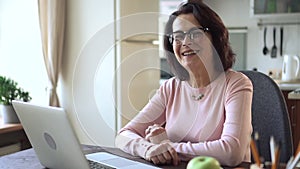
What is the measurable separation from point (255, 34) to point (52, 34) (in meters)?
2.20

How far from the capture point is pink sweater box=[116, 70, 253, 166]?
1.34 meters

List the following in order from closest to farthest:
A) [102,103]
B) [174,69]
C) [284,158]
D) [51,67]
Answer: [284,158], [174,69], [102,103], [51,67]

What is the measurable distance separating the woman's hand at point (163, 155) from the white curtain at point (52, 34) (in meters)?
1.55

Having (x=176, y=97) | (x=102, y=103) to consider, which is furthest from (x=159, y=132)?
(x=102, y=103)

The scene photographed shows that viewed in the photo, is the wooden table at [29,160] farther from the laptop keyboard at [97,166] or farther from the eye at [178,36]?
the eye at [178,36]

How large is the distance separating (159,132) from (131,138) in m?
0.11

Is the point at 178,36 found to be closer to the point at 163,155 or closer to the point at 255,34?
the point at 163,155

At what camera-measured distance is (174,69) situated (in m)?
1.74

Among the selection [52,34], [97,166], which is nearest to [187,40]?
[97,166]

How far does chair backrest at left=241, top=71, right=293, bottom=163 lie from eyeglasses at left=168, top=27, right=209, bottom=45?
0.30 m

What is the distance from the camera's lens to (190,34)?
5.04 feet

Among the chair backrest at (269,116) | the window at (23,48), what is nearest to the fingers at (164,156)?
the chair backrest at (269,116)

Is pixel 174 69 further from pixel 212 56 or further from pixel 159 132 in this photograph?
pixel 159 132

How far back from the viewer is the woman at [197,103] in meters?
1.36
